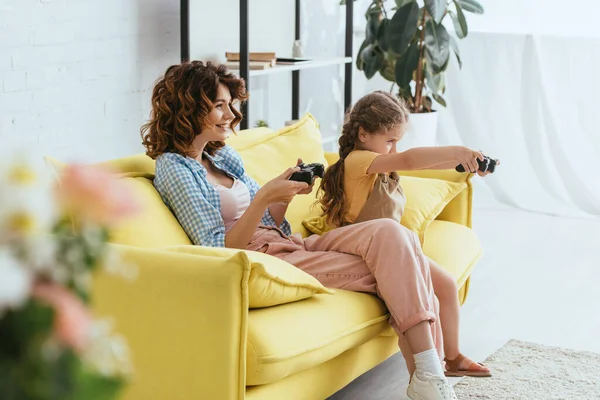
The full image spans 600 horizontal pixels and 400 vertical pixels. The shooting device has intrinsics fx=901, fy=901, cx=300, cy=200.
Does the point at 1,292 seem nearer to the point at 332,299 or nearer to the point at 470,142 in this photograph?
the point at 332,299

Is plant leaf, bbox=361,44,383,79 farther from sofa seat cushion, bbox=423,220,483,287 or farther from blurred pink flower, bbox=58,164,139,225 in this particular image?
blurred pink flower, bbox=58,164,139,225

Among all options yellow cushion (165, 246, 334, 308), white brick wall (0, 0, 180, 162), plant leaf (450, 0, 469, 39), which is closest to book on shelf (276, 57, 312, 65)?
white brick wall (0, 0, 180, 162)

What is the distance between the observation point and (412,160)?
8.45 ft

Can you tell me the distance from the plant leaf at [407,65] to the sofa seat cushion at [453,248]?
172cm

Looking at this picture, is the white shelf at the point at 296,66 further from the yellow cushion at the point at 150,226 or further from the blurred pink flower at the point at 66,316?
the blurred pink flower at the point at 66,316

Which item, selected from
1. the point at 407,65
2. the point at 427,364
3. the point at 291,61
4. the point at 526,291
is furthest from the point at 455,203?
the point at 407,65

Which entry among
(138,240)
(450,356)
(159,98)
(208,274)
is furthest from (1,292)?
(450,356)

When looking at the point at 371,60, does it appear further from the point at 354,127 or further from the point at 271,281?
the point at 271,281

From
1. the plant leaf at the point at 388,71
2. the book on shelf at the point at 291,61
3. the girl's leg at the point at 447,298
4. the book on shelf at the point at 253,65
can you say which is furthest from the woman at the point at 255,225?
the plant leaf at the point at 388,71

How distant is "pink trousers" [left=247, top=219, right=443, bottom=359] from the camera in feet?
7.77

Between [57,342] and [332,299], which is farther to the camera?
[332,299]

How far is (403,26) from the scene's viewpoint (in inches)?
182

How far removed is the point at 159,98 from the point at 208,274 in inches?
32.7

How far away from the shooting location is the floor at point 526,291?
3.00 metres
